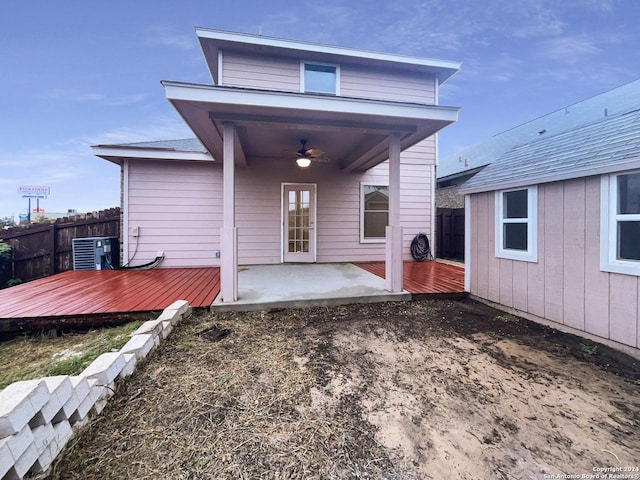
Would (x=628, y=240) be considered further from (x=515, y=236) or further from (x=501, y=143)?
(x=501, y=143)

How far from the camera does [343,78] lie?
639cm

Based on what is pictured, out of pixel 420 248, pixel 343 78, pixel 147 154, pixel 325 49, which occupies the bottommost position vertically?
pixel 420 248

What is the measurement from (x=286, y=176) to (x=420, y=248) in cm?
402

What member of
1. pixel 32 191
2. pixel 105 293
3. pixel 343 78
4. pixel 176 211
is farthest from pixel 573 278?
pixel 32 191

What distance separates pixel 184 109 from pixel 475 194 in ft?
A: 14.1

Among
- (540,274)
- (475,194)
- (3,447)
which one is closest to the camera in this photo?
(3,447)

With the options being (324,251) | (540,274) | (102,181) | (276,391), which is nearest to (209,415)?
(276,391)

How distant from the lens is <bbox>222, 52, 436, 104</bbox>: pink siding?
5863mm

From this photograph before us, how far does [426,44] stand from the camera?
800 cm

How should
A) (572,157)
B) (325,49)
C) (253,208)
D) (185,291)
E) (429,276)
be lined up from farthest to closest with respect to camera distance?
1. (253,208)
2. (325,49)
3. (429,276)
4. (185,291)
5. (572,157)

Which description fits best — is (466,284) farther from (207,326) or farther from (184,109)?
(184,109)

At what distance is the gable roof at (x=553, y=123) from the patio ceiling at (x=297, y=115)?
612 centimetres

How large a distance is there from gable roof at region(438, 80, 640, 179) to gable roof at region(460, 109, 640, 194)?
5343 millimetres

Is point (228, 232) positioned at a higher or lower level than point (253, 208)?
lower
